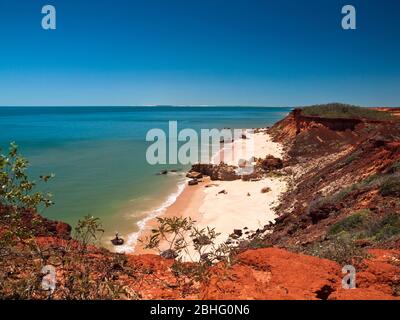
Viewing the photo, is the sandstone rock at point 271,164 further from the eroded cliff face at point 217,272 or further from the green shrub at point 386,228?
the green shrub at point 386,228

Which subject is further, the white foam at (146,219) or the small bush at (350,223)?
the white foam at (146,219)

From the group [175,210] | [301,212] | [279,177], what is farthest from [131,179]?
[301,212]

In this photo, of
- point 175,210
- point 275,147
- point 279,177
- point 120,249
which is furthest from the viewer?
point 275,147

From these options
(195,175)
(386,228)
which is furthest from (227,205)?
(386,228)

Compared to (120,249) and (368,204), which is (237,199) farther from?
(368,204)

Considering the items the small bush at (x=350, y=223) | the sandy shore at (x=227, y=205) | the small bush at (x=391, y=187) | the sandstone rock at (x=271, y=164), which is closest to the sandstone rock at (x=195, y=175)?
the sandy shore at (x=227, y=205)
